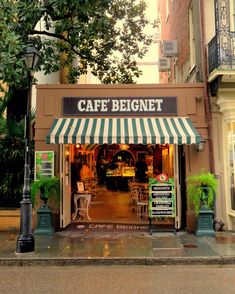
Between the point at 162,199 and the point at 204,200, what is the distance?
1205 mm

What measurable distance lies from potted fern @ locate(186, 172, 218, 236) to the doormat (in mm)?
1827

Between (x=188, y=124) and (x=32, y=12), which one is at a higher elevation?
(x=32, y=12)

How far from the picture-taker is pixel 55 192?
435 inches

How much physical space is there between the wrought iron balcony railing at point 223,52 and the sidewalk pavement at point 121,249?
15.9 ft

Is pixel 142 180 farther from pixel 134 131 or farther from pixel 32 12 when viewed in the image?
Answer: pixel 32 12

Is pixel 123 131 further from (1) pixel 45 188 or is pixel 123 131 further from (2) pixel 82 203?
(2) pixel 82 203

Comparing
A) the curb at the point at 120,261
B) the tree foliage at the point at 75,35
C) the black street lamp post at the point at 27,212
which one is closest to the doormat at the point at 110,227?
the black street lamp post at the point at 27,212

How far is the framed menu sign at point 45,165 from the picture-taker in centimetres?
1136

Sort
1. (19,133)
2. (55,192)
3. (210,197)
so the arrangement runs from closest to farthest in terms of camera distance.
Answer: (210,197) → (55,192) → (19,133)

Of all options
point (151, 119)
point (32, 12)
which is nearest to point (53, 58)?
point (32, 12)

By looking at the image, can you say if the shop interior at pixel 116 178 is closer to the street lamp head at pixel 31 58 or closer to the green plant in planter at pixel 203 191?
the green plant in planter at pixel 203 191

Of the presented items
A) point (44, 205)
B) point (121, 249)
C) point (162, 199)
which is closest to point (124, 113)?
point (162, 199)

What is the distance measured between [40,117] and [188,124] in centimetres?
460

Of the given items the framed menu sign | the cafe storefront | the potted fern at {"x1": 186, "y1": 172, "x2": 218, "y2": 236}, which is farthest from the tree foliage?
the potted fern at {"x1": 186, "y1": 172, "x2": 218, "y2": 236}
